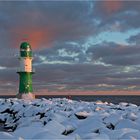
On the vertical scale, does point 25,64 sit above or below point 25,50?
below

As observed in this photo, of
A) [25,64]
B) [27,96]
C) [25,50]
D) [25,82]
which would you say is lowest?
[27,96]

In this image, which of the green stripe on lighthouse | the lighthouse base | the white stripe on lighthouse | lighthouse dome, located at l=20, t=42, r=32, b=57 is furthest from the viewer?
the lighthouse base

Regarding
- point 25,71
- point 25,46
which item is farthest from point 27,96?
point 25,46

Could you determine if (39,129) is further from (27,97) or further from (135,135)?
(27,97)

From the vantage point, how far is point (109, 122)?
9.78 meters

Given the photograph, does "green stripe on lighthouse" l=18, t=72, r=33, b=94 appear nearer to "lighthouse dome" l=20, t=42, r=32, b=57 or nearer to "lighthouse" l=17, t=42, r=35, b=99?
"lighthouse" l=17, t=42, r=35, b=99

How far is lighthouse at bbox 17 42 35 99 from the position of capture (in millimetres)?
28188

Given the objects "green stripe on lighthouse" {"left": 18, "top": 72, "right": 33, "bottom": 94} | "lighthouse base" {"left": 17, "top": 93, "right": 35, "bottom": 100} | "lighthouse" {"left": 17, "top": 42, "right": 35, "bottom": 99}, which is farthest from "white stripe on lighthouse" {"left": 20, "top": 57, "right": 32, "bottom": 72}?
"lighthouse base" {"left": 17, "top": 93, "right": 35, "bottom": 100}

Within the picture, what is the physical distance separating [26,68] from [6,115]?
810cm

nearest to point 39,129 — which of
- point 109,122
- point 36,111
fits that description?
point 109,122

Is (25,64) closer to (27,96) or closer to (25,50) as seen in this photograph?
(25,50)

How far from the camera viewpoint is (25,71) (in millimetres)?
28172

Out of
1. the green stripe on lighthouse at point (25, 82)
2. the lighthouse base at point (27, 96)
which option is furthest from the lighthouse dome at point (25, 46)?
the lighthouse base at point (27, 96)

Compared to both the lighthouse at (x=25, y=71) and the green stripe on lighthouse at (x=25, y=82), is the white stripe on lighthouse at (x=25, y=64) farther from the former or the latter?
the green stripe on lighthouse at (x=25, y=82)
